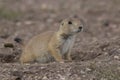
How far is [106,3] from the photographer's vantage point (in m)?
14.5

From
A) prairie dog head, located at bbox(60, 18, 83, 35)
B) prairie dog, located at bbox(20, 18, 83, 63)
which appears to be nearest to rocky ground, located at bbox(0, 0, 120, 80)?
prairie dog, located at bbox(20, 18, 83, 63)

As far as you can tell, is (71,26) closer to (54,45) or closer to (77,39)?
(54,45)

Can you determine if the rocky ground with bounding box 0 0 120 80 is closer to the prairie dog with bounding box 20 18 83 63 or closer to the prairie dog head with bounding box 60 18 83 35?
the prairie dog with bounding box 20 18 83 63

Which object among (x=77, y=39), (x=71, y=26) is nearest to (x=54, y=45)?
(x=71, y=26)

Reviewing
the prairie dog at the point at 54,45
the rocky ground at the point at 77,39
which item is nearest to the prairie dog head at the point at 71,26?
the prairie dog at the point at 54,45

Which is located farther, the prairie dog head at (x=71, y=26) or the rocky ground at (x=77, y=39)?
the prairie dog head at (x=71, y=26)

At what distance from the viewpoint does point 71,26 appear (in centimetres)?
745

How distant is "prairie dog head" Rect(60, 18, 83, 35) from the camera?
7277 millimetres

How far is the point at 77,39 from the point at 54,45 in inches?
108

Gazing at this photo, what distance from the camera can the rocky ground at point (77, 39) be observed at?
6688 millimetres

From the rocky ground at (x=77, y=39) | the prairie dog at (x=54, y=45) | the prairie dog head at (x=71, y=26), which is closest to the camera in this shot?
the rocky ground at (x=77, y=39)

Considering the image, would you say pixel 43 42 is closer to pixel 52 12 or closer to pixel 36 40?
pixel 36 40

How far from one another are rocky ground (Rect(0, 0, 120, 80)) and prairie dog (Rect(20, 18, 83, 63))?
0.28 m

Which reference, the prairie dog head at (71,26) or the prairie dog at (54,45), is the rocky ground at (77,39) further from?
the prairie dog head at (71,26)
